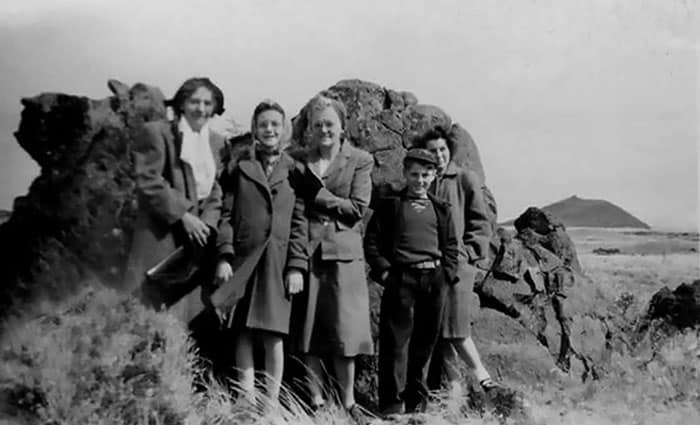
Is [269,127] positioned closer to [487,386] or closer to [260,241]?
[260,241]

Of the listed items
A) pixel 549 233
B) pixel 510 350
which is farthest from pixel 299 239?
pixel 549 233

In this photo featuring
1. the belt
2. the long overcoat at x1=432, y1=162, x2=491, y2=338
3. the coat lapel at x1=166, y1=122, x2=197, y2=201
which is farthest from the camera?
the long overcoat at x1=432, y1=162, x2=491, y2=338

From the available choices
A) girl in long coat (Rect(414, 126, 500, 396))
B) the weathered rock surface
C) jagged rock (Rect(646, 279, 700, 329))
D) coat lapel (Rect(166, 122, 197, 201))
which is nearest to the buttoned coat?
girl in long coat (Rect(414, 126, 500, 396))

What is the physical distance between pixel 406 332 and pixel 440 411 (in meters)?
0.55

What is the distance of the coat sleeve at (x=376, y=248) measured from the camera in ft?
23.0

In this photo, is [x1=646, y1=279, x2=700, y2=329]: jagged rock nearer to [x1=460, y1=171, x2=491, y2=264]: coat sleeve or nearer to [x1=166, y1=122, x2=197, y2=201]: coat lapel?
[x1=460, y1=171, x2=491, y2=264]: coat sleeve

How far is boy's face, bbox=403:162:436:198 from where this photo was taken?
23.1 feet

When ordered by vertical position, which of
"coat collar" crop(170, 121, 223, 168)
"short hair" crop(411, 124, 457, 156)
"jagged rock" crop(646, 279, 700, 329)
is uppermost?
"short hair" crop(411, 124, 457, 156)

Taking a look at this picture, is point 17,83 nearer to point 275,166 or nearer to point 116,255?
point 116,255

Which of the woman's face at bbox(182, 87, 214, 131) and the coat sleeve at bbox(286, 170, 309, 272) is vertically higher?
the woman's face at bbox(182, 87, 214, 131)

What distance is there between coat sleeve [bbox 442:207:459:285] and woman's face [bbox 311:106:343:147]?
2.87 ft

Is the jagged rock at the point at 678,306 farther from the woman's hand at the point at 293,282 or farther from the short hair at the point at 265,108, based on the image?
the short hair at the point at 265,108

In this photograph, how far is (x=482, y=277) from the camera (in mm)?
7832

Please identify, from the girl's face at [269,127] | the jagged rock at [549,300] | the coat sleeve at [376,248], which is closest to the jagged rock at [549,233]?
the jagged rock at [549,300]
